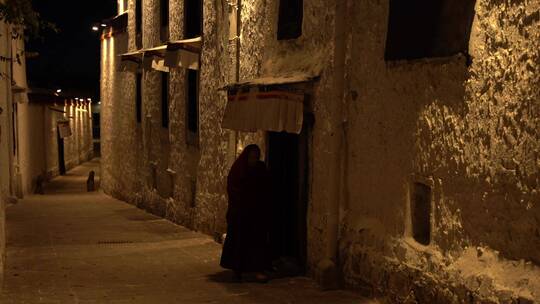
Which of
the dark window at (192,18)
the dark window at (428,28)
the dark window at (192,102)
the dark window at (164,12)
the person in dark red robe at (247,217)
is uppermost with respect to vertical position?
the dark window at (164,12)

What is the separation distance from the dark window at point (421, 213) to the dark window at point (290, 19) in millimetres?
3089

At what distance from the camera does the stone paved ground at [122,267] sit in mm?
7895

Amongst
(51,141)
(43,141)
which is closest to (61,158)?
(51,141)

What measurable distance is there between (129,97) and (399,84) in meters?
13.4

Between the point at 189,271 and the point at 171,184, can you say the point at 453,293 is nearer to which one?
the point at 189,271

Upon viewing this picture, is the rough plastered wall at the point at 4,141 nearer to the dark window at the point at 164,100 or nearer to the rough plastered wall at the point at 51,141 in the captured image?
the dark window at the point at 164,100

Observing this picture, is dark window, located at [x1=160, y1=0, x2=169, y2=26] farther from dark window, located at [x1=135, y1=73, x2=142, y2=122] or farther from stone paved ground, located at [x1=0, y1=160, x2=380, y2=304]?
stone paved ground, located at [x1=0, y1=160, x2=380, y2=304]

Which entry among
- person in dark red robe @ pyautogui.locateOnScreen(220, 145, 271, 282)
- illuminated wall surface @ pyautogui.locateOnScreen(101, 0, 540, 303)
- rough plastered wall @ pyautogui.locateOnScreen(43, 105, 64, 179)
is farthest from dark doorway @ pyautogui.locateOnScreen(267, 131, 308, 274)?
rough plastered wall @ pyautogui.locateOnScreen(43, 105, 64, 179)

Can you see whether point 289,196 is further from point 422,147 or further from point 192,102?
→ point 192,102

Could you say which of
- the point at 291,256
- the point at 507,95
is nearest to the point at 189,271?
the point at 291,256

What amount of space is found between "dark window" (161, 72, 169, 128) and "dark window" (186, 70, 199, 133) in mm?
1800

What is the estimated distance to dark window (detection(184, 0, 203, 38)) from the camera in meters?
13.4

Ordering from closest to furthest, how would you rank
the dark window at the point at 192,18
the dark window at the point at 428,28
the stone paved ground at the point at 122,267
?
the dark window at the point at 428,28 → the stone paved ground at the point at 122,267 → the dark window at the point at 192,18

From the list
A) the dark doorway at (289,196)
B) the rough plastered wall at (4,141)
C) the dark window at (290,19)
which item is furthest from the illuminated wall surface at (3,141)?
the dark window at (290,19)
